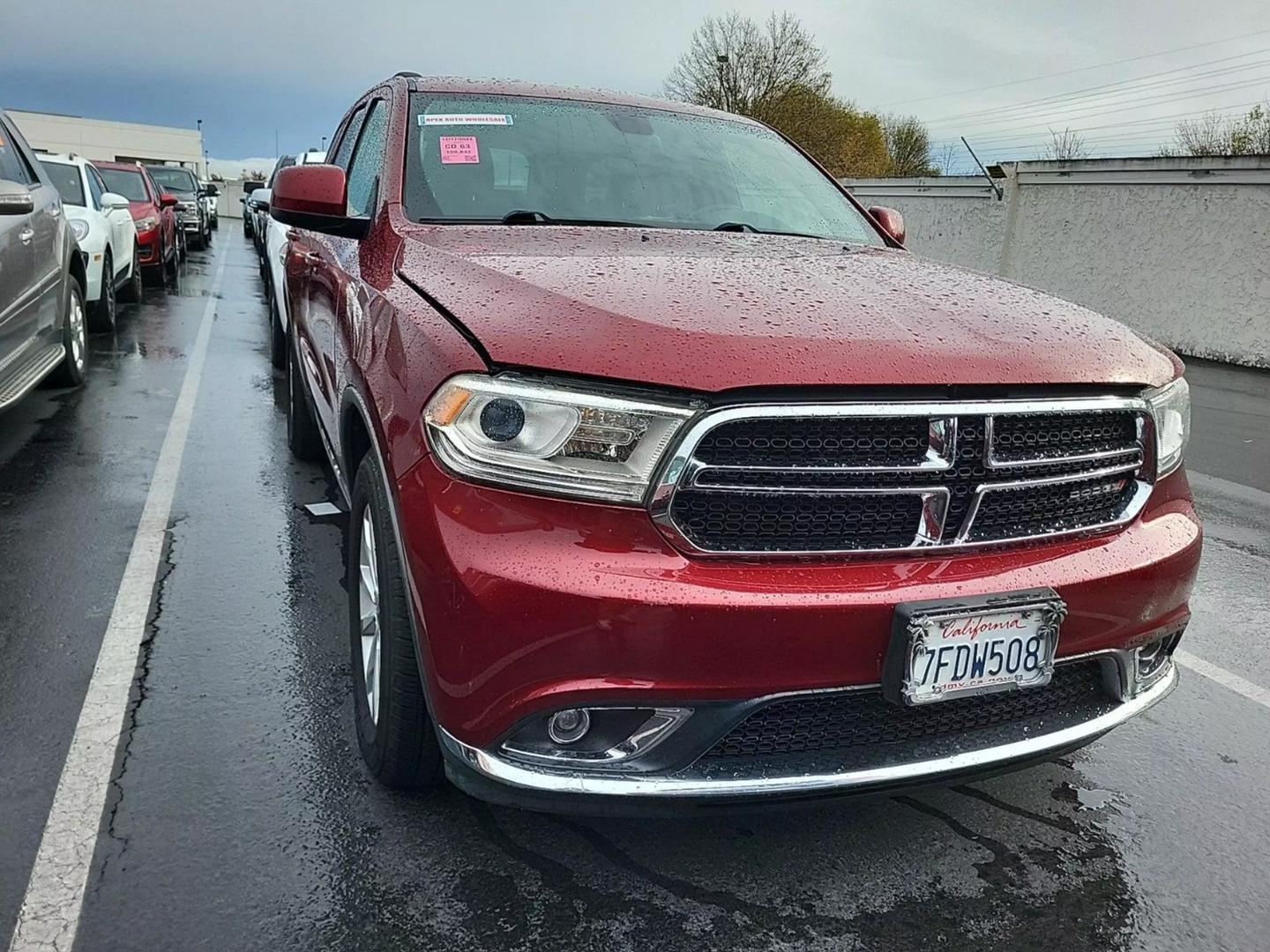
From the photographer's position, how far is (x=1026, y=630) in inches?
82.0

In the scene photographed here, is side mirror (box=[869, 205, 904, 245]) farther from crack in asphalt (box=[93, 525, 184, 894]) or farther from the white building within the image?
the white building

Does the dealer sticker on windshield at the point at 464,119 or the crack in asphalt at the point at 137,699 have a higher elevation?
the dealer sticker on windshield at the point at 464,119

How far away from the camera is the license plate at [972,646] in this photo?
6.43ft

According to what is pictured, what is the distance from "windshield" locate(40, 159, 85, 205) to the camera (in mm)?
9703

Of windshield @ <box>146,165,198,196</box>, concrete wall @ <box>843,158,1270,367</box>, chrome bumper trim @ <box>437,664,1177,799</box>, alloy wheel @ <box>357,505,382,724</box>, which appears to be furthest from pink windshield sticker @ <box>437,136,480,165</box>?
windshield @ <box>146,165,198,196</box>

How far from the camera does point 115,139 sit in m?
91.6

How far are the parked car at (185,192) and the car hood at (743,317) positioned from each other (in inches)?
822

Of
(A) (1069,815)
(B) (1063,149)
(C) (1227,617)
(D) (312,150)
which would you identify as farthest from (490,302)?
(B) (1063,149)

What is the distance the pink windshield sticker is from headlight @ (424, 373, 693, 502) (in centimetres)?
153

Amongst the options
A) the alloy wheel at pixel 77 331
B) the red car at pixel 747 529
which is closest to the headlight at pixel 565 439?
the red car at pixel 747 529

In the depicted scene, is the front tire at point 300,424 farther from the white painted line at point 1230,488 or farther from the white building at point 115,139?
the white building at point 115,139

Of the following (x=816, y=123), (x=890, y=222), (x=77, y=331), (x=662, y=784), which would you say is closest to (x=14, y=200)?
(x=77, y=331)

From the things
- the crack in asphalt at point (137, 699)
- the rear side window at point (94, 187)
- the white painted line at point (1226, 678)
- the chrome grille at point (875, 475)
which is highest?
the rear side window at point (94, 187)

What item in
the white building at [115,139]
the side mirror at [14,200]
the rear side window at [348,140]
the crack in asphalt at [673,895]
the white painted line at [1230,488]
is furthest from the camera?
the white building at [115,139]
